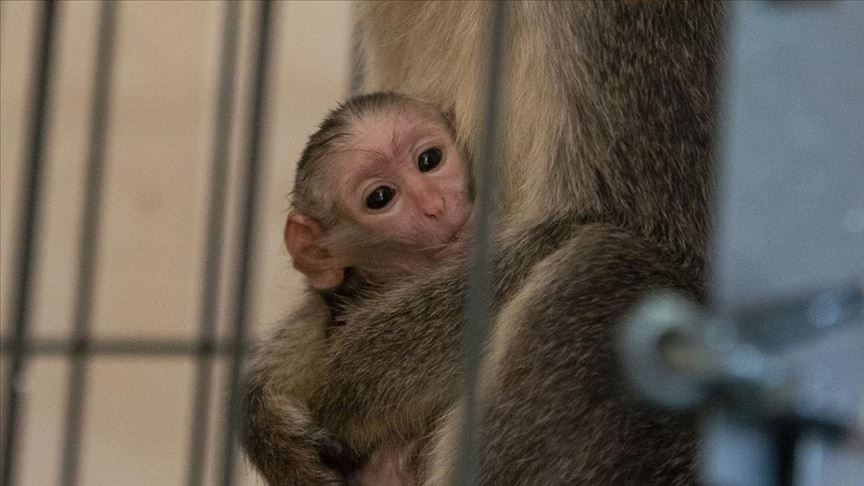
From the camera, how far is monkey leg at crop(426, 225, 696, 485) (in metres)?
1.00

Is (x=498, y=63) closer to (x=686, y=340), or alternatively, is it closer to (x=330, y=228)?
(x=686, y=340)

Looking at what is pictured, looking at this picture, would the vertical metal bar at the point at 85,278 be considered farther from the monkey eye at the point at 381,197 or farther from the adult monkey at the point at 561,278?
the monkey eye at the point at 381,197

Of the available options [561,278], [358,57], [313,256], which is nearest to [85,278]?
[358,57]

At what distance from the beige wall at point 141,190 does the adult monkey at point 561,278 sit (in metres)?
0.95

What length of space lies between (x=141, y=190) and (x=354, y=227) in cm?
111

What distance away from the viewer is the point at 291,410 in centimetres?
112

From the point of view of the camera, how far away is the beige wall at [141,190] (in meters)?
2.09

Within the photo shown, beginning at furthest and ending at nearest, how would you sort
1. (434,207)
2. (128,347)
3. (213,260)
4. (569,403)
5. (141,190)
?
(141,190), (128,347), (213,260), (434,207), (569,403)

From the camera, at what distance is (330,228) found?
1.18 m

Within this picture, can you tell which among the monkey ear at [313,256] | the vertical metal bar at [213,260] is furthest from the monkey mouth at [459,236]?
the vertical metal bar at [213,260]

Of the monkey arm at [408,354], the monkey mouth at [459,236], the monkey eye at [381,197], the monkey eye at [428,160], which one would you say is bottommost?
Answer: the monkey arm at [408,354]

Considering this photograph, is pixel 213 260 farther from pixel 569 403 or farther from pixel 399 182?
pixel 569 403

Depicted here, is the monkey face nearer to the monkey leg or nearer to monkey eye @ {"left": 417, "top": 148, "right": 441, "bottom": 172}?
monkey eye @ {"left": 417, "top": 148, "right": 441, "bottom": 172}

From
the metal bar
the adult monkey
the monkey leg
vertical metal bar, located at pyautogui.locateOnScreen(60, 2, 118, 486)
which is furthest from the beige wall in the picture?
the monkey leg
